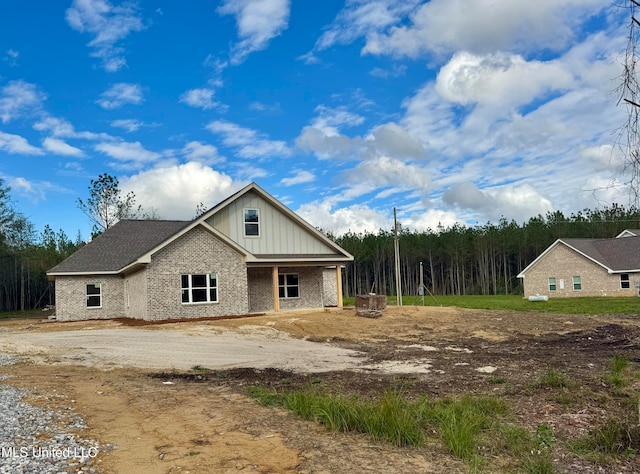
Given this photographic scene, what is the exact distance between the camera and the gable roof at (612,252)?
4122 cm

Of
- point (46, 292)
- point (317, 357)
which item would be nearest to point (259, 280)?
point (317, 357)

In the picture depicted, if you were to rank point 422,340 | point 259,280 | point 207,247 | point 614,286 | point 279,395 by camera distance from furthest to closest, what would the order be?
point 614,286 < point 259,280 < point 207,247 < point 422,340 < point 279,395


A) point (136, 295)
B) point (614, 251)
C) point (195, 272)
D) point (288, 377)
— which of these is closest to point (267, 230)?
point (195, 272)

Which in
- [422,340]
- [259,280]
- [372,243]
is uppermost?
[372,243]

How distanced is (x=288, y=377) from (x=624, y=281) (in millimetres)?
39826

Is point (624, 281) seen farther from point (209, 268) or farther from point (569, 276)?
point (209, 268)

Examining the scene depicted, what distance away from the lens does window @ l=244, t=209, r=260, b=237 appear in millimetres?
25547

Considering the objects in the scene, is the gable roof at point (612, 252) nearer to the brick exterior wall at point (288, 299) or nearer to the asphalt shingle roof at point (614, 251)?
the asphalt shingle roof at point (614, 251)

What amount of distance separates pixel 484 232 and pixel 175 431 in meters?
68.3

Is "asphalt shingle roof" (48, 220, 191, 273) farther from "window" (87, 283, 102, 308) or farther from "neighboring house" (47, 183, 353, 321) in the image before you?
"window" (87, 283, 102, 308)

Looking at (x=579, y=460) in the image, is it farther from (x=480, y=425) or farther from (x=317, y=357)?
(x=317, y=357)

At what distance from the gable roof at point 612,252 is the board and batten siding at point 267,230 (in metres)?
26.6

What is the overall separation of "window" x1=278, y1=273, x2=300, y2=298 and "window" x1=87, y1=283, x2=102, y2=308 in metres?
9.17

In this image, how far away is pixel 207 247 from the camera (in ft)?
74.5
